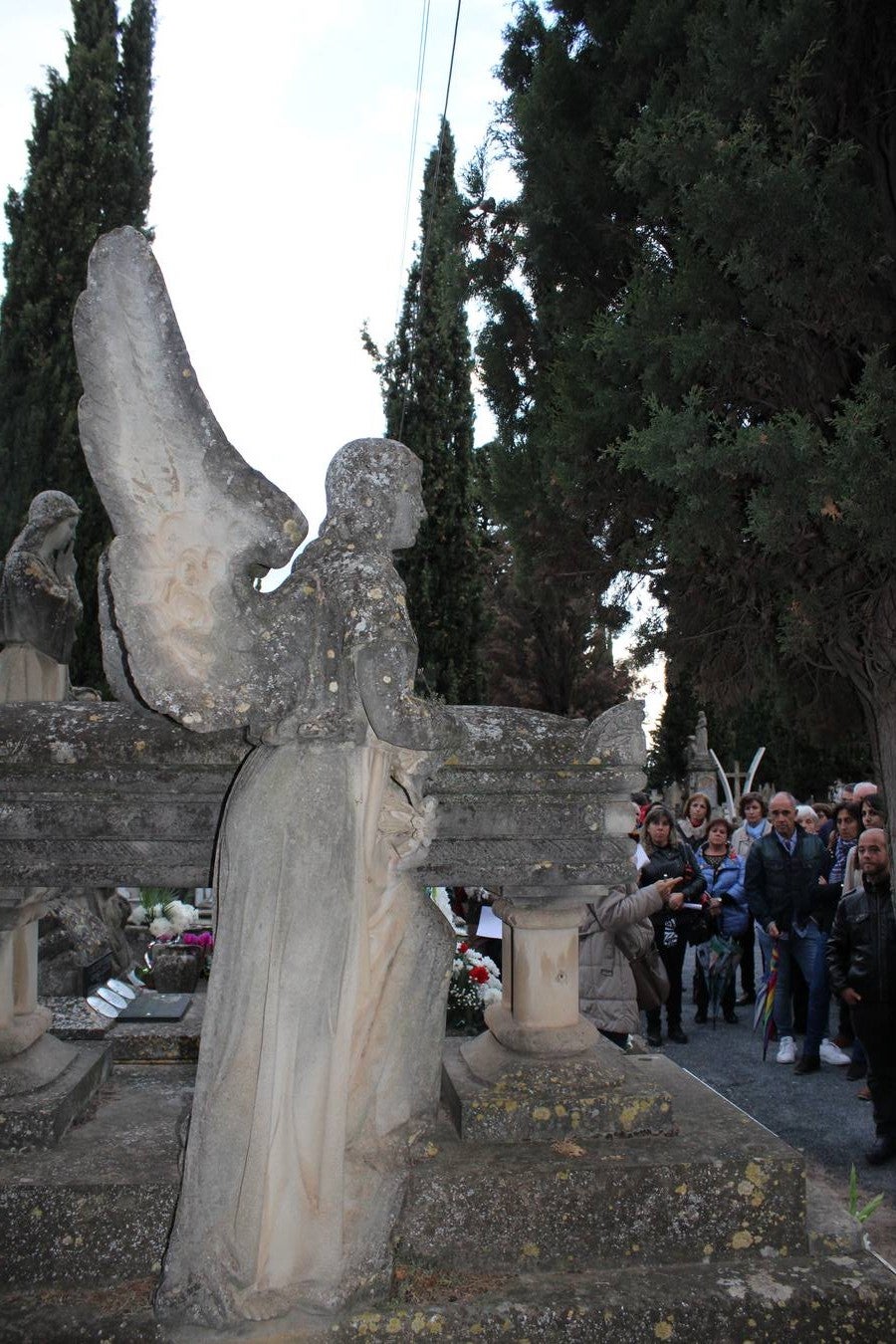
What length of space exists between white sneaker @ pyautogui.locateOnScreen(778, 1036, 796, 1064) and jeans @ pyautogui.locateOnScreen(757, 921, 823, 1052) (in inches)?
3.3

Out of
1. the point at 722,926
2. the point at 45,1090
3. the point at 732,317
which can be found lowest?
the point at 722,926

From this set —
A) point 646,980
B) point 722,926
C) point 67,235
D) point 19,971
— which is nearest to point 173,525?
point 19,971

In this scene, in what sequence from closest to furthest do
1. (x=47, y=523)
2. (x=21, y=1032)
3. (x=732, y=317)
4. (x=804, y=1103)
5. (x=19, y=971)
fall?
(x=21, y=1032), (x=19, y=971), (x=47, y=523), (x=804, y=1103), (x=732, y=317)

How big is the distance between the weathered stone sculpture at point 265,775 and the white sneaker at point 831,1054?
581 centimetres

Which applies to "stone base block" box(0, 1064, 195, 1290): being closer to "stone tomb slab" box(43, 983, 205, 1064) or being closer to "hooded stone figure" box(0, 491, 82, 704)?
"stone tomb slab" box(43, 983, 205, 1064)

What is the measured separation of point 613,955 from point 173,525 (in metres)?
4.05

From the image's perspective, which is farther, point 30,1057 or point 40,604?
point 40,604

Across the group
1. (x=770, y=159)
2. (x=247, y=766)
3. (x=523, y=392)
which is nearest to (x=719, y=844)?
(x=523, y=392)

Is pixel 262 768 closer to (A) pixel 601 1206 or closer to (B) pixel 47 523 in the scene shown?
(A) pixel 601 1206

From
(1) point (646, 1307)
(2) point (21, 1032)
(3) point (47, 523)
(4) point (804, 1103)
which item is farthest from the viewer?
(4) point (804, 1103)

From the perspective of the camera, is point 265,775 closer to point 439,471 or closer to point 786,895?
point 786,895

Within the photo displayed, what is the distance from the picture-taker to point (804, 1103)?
6434 mm

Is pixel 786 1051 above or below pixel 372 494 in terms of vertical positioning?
below

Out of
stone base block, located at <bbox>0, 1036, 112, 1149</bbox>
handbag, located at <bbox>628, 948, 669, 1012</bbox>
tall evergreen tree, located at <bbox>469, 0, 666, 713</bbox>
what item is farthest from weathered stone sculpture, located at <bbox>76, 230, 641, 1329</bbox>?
tall evergreen tree, located at <bbox>469, 0, 666, 713</bbox>
